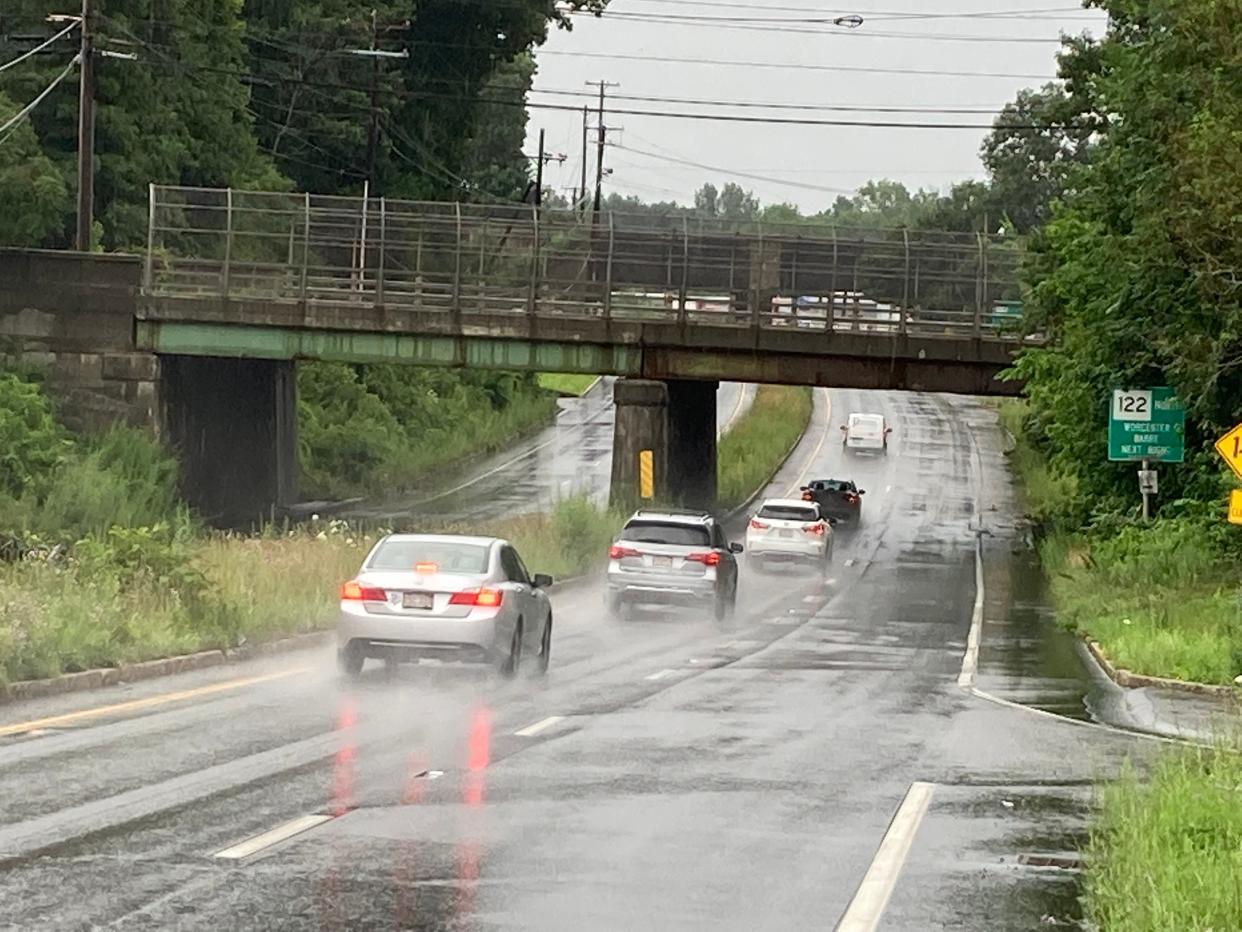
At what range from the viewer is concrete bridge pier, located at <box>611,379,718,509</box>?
2522 inches

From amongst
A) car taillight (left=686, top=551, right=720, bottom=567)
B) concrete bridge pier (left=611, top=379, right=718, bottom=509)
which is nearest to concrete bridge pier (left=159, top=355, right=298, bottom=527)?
concrete bridge pier (left=611, top=379, right=718, bottom=509)

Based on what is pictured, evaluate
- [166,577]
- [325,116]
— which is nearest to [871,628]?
[166,577]

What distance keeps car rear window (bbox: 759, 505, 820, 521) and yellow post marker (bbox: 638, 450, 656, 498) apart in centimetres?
669

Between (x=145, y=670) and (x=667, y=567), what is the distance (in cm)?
1586

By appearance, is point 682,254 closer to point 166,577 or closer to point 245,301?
point 245,301

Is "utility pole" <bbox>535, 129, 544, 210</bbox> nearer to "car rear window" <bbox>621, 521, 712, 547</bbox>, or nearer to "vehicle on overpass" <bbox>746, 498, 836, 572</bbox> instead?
"vehicle on overpass" <bbox>746, 498, 836, 572</bbox>

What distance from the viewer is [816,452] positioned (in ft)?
348

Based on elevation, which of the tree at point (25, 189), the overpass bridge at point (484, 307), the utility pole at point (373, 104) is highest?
the utility pole at point (373, 104)

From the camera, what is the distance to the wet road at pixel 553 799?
10523mm

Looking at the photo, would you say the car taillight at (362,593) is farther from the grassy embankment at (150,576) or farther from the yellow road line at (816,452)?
the yellow road line at (816,452)

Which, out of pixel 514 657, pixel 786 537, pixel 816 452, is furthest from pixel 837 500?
pixel 514 657

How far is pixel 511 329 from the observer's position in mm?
61344

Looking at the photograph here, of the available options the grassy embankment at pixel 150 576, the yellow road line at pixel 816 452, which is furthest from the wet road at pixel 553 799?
the yellow road line at pixel 816 452

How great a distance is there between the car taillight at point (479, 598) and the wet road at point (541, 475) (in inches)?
1295
